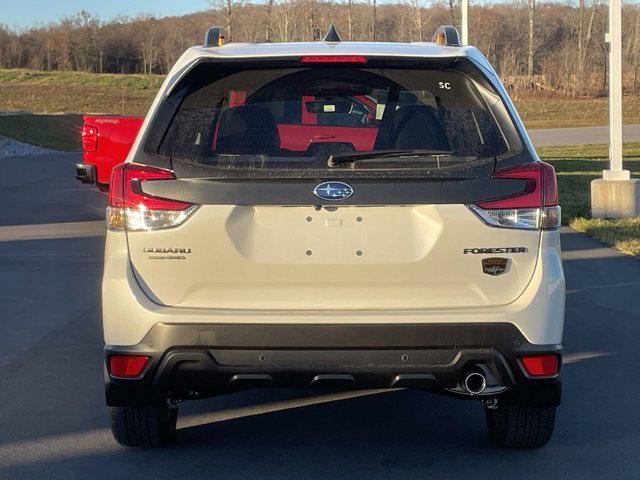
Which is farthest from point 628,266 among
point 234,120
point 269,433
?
point 234,120

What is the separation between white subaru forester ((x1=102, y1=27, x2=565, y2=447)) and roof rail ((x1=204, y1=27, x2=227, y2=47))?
0.81 metres

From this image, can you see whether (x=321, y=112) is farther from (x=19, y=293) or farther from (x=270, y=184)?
(x=19, y=293)

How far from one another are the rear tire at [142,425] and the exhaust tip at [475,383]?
4.61 feet

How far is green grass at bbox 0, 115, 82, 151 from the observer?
40750 millimetres

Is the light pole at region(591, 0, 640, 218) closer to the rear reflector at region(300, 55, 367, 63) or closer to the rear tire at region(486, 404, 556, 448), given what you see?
the rear tire at region(486, 404, 556, 448)

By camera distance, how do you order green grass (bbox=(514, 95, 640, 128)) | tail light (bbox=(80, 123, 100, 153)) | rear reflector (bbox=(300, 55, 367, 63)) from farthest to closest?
green grass (bbox=(514, 95, 640, 128)) < tail light (bbox=(80, 123, 100, 153)) < rear reflector (bbox=(300, 55, 367, 63))

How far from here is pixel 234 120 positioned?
475cm

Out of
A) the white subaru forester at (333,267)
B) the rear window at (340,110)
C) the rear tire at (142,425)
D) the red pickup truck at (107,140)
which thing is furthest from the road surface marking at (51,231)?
the white subaru forester at (333,267)

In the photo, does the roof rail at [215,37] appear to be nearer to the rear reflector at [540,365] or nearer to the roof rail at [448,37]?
the roof rail at [448,37]

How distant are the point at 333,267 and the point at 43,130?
135ft

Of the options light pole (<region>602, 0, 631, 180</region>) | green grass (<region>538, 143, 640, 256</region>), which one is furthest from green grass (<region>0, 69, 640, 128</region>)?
light pole (<region>602, 0, 631, 180</region>)

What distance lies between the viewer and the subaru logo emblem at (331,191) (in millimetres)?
4418

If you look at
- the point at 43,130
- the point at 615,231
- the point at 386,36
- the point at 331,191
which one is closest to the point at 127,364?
the point at 331,191

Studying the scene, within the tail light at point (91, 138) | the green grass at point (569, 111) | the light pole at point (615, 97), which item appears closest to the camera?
the tail light at point (91, 138)
